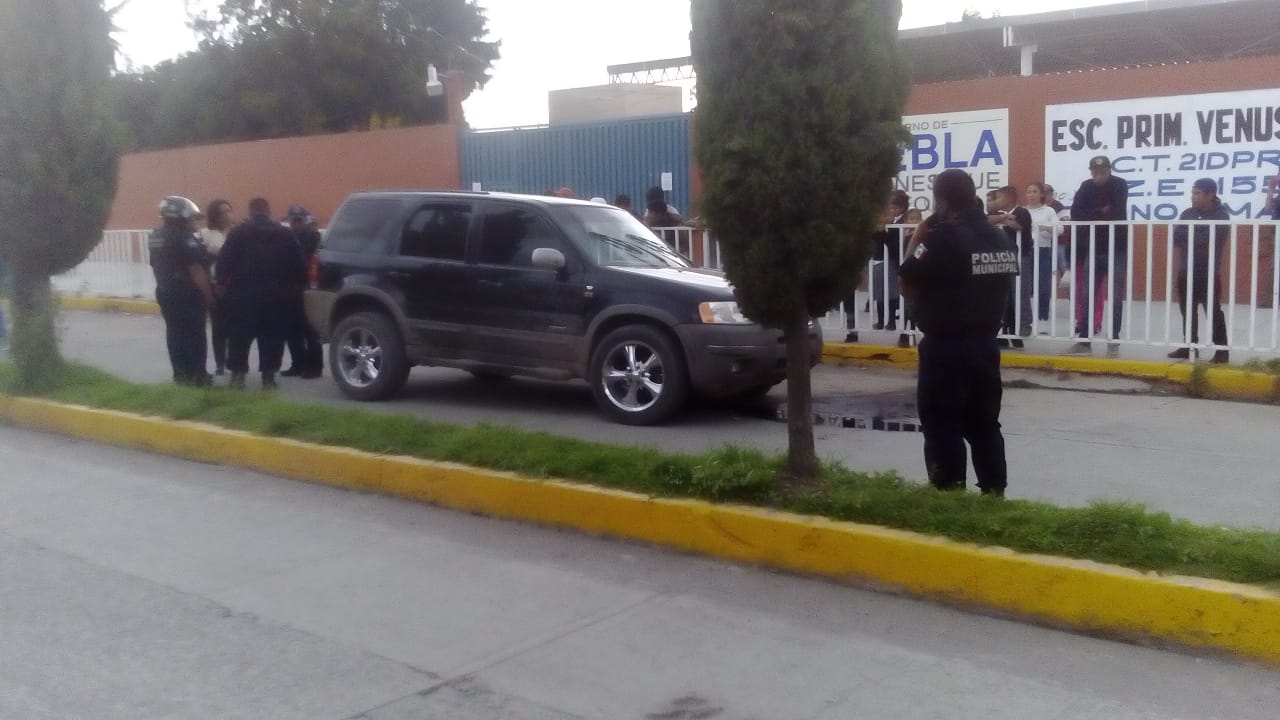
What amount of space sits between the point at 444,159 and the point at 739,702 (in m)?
21.1

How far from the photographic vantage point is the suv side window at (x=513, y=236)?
377 inches

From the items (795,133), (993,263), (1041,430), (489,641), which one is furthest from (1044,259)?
(489,641)

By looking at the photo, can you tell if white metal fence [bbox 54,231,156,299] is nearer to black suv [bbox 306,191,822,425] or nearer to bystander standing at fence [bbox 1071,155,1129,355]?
black suv [bbox 306,191,822,425]

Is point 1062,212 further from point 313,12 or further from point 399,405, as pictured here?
point 313,12

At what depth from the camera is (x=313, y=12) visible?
A: 1738 inches

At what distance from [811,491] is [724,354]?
2823 millimetres

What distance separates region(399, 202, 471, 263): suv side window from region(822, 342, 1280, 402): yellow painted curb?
11.6 ft

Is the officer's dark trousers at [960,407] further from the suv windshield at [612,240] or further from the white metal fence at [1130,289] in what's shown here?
the suv windshield at [612,240]

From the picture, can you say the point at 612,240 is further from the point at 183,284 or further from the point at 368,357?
the point at 183,284

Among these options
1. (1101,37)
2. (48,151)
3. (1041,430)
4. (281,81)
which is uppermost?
(281,81)

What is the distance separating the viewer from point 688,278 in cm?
929

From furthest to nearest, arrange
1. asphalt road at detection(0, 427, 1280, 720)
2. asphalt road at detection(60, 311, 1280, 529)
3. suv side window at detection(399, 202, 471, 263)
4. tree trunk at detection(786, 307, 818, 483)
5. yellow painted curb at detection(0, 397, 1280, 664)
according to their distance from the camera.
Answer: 1. suv side window at detection(399, 202, 471, 263)
2. asphalt road at detection(60, 311, 1280, 529)
3. tree trunk at detection(786, 307, 818, 483)
4. yellow painted curb at detection(0, 397, 1280, 664)
5. asphalt road at detection(0, 427, 1280, 720)

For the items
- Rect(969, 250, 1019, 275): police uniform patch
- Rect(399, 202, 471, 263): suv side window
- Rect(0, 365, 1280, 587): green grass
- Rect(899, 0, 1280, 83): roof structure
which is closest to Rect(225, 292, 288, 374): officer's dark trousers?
Rect(399, 202, 471, 263): suv side window

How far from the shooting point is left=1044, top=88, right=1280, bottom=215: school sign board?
14656 mm
